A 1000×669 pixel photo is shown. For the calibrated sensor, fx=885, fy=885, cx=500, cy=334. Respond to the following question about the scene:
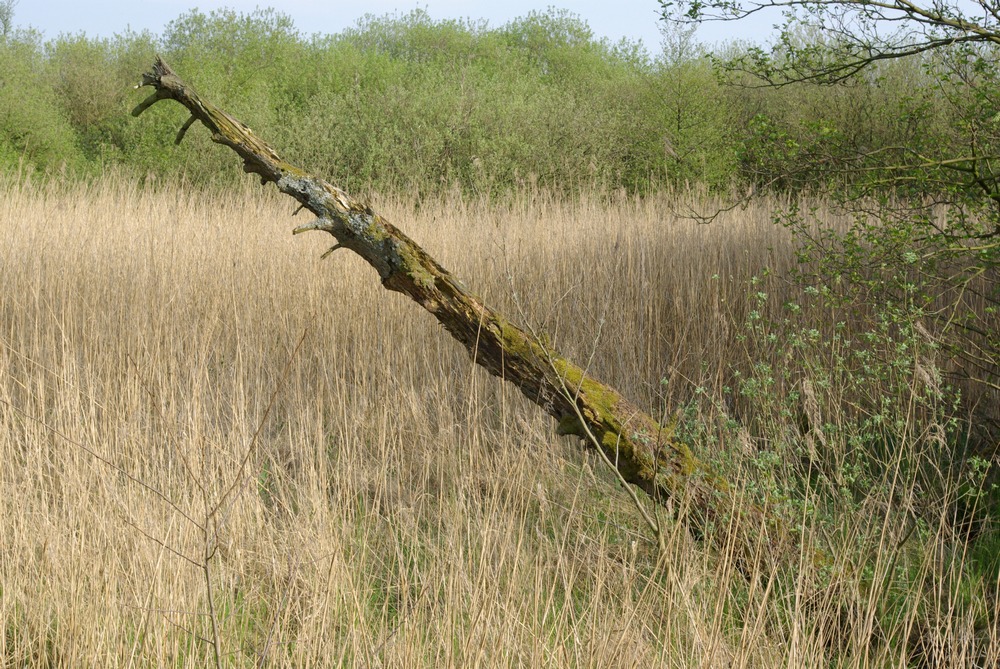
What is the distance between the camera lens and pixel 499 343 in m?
2.99

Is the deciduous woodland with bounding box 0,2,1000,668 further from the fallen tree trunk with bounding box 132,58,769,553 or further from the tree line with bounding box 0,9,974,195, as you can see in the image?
the tree line with bounding box 0,9,974,195

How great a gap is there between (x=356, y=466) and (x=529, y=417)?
3.60 feet

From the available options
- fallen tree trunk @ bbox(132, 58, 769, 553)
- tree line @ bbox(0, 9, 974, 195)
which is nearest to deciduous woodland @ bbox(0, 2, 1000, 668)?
fallen tree trunk @ bbox(132, 58, 769, 553)

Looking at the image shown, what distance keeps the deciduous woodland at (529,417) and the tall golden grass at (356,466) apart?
0.10 feet

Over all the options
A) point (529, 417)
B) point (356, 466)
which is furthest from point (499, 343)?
point (529, 417)

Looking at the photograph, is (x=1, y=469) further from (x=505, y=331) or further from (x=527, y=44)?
(x=527, y=44)

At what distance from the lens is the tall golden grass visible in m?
2.27

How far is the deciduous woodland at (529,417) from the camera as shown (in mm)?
2389

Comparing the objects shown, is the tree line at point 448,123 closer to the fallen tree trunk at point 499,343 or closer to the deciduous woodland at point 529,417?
the deciduous woodland at point 529,417

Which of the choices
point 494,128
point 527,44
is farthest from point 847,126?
point 527,44

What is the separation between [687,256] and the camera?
6016mm

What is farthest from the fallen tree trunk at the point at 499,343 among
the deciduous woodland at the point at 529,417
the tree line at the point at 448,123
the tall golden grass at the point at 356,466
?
the tree line at the point at 448,123

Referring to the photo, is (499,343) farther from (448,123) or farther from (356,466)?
(448,123)

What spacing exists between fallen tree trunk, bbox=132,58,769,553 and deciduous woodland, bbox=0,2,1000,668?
0.01m
